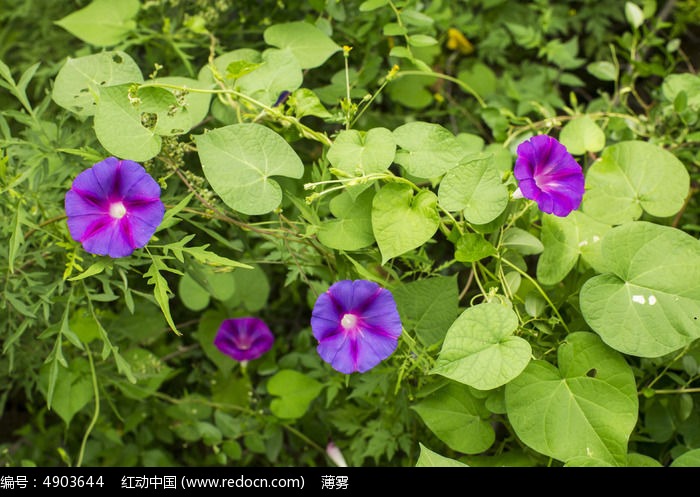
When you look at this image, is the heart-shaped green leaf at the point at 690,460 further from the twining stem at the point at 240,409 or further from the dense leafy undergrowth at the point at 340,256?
the twining stem at the point at 240,409

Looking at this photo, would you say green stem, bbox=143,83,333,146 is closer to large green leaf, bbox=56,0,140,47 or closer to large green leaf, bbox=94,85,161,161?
large green leaf, bbox=94,85,161,161

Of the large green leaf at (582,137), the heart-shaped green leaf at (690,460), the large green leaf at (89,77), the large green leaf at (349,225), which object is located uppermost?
the large green leaf at (89,77)

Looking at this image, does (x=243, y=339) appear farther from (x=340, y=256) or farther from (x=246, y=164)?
(x=246, y=164)

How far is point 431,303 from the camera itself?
3.62ft

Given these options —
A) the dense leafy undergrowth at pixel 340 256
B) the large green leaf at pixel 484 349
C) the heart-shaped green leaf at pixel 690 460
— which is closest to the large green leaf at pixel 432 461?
the dense leafy undergrowth at pixel 340 256

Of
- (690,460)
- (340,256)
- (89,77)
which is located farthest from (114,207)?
(690,460)

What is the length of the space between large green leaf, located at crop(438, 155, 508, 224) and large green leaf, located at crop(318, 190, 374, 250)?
12cm

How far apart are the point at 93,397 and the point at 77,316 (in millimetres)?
184

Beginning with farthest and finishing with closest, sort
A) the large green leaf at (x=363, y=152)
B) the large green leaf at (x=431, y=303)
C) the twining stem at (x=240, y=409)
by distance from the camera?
the twining stem at (x=240, y=409) < the large green leaf at (x=431, y=303) < the large green leaf at (x=363, y=152)

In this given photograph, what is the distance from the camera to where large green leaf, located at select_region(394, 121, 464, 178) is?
3.36ft

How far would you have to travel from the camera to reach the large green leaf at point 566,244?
111cm

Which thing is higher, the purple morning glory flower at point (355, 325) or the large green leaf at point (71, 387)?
the purple morning glory flower at point (355, 325)

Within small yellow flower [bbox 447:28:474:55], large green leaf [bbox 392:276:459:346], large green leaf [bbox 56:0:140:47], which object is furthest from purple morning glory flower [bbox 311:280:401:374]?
small yellow flower [bbox 447:28:474:55]

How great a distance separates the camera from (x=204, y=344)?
1618mm
